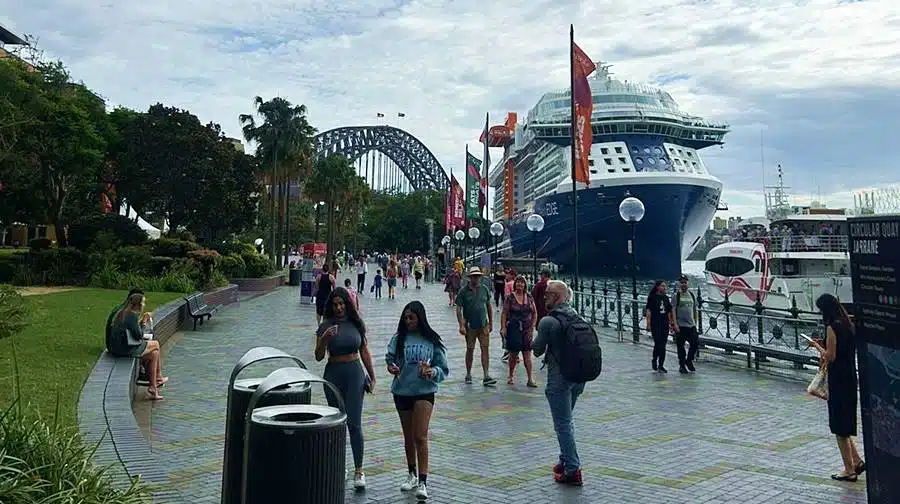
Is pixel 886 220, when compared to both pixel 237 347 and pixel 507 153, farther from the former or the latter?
pixel 507 153

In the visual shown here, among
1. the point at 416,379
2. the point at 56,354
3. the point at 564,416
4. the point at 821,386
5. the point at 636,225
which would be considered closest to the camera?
the point at 416,379

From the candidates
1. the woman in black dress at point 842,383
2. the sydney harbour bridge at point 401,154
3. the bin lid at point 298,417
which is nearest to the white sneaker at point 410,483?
the bin lid at point 298,417

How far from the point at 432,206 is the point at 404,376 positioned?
99.4 metres

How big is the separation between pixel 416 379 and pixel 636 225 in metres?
41.3

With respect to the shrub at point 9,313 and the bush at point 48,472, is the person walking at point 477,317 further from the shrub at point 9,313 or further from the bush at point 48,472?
the bush at point 48,472

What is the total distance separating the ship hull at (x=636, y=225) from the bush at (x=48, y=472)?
131ft

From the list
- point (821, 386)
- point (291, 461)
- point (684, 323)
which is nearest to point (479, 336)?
point (684, 323)

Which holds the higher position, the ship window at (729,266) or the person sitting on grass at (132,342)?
the ship window at (729,266)

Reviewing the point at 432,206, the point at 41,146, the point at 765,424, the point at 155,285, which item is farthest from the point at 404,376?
the point at 432,206

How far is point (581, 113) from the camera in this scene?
1814cm

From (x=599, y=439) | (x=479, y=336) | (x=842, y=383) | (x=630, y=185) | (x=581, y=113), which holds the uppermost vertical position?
(x=630, y=185)

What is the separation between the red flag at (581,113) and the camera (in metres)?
18.1

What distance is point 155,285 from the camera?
2119cm

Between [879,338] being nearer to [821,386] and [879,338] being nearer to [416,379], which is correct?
[821,386]
